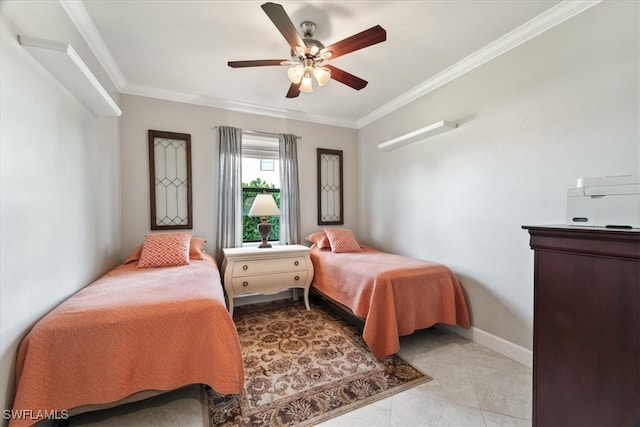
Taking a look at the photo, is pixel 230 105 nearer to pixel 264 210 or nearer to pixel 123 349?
pixel 264 210

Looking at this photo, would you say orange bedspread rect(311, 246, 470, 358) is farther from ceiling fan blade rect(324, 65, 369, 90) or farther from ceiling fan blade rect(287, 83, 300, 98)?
ceiling fan blade rect(287, 83, 300, 98)

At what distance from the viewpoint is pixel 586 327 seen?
86 cm

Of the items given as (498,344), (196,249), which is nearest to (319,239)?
(196,249)

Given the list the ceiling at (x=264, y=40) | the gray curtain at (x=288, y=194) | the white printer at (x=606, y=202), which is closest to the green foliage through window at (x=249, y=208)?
the gray curtain at (x=288, y=194)

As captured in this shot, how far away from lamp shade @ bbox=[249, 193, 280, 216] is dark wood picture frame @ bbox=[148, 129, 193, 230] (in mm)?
734

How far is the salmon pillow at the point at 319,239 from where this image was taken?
330 cm

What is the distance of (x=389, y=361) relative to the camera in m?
1.96

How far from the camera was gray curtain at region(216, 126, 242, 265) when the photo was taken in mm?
3075

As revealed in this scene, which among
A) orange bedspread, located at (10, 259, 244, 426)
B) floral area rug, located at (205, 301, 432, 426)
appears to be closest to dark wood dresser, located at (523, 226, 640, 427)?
floral area rug, located at (205, 301, 432, 426)

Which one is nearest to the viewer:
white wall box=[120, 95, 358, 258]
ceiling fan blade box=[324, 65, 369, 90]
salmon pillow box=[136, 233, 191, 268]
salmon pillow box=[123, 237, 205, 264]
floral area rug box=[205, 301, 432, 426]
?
floral area rug box=[205, 301, 432, 426]

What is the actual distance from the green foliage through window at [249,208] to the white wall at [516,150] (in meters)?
1.73

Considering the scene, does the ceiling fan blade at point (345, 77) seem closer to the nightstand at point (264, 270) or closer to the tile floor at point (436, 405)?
the nightstand at point (264, 270)

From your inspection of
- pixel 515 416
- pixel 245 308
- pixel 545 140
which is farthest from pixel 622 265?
pixel 245 308

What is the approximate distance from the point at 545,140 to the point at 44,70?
319 centimetres
